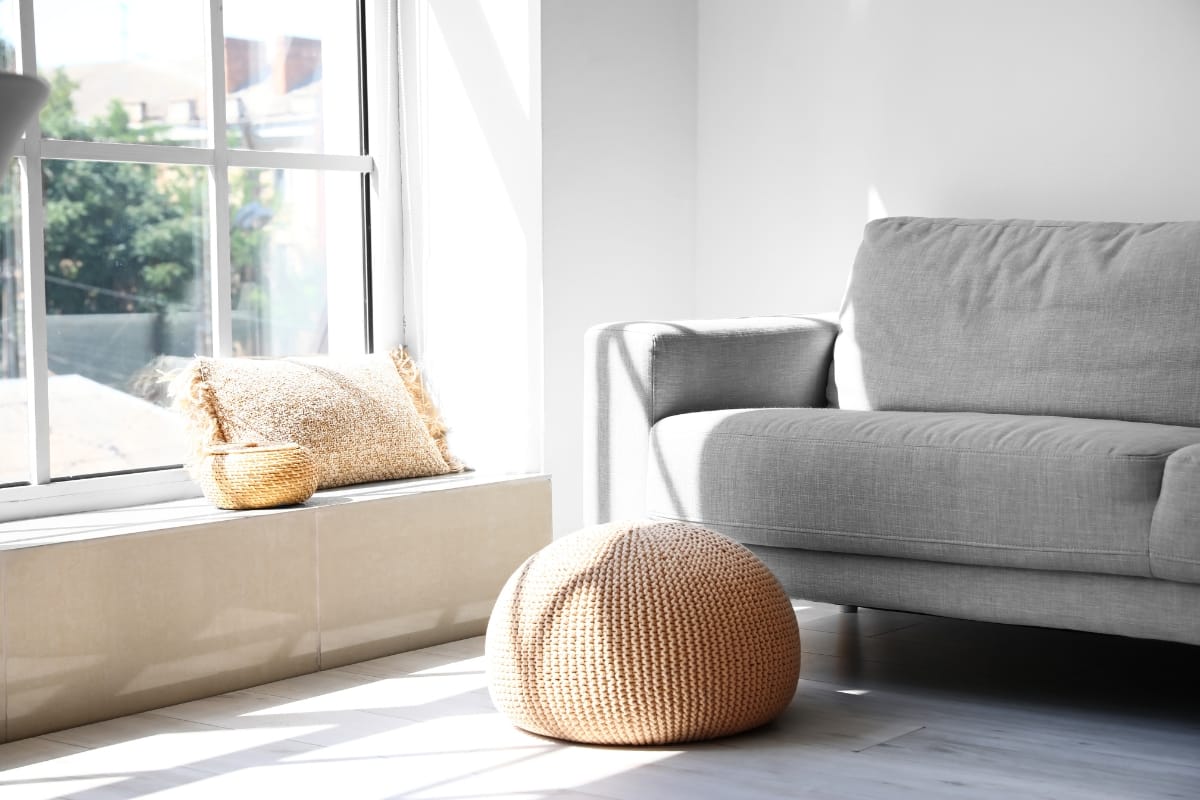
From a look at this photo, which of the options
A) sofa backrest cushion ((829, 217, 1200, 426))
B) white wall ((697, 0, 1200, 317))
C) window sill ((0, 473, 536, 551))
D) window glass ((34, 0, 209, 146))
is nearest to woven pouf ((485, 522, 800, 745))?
window sill ((0, 473, 536, 551))

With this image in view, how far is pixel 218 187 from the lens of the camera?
3.46 metres

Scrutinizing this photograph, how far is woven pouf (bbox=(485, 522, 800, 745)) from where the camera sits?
2426 mm

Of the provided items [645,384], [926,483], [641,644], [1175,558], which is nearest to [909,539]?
[926,483]

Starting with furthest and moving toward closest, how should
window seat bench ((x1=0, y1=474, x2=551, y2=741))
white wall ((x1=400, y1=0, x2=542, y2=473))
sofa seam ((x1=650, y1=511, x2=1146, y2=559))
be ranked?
white wall ((x1=400, y1=0, x2=542, y2=473)) → window seat bench ((x1=0, y1=474, x2=551, y2=741)) → sofa seam ((x1=650, y1=511, x2=1146, y2=559))

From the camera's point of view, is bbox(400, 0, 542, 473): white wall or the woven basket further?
bbox(400, 0, 542, 473): white wall

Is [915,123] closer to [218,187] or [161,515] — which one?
[218,187]

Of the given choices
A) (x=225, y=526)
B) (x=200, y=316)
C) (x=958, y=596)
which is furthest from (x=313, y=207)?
(x=958, y=596)

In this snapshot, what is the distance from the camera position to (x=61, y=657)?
270 cm

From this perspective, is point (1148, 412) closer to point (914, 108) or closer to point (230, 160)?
point (914, 108)

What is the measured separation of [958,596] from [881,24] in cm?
181

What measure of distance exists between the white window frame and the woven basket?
0.30m

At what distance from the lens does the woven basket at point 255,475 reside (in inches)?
120

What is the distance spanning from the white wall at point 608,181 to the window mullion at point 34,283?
1208 mm

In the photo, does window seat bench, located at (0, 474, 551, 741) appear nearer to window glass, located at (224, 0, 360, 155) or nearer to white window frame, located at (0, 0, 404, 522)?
white window frame, located at (0, 0, 404, 522)
